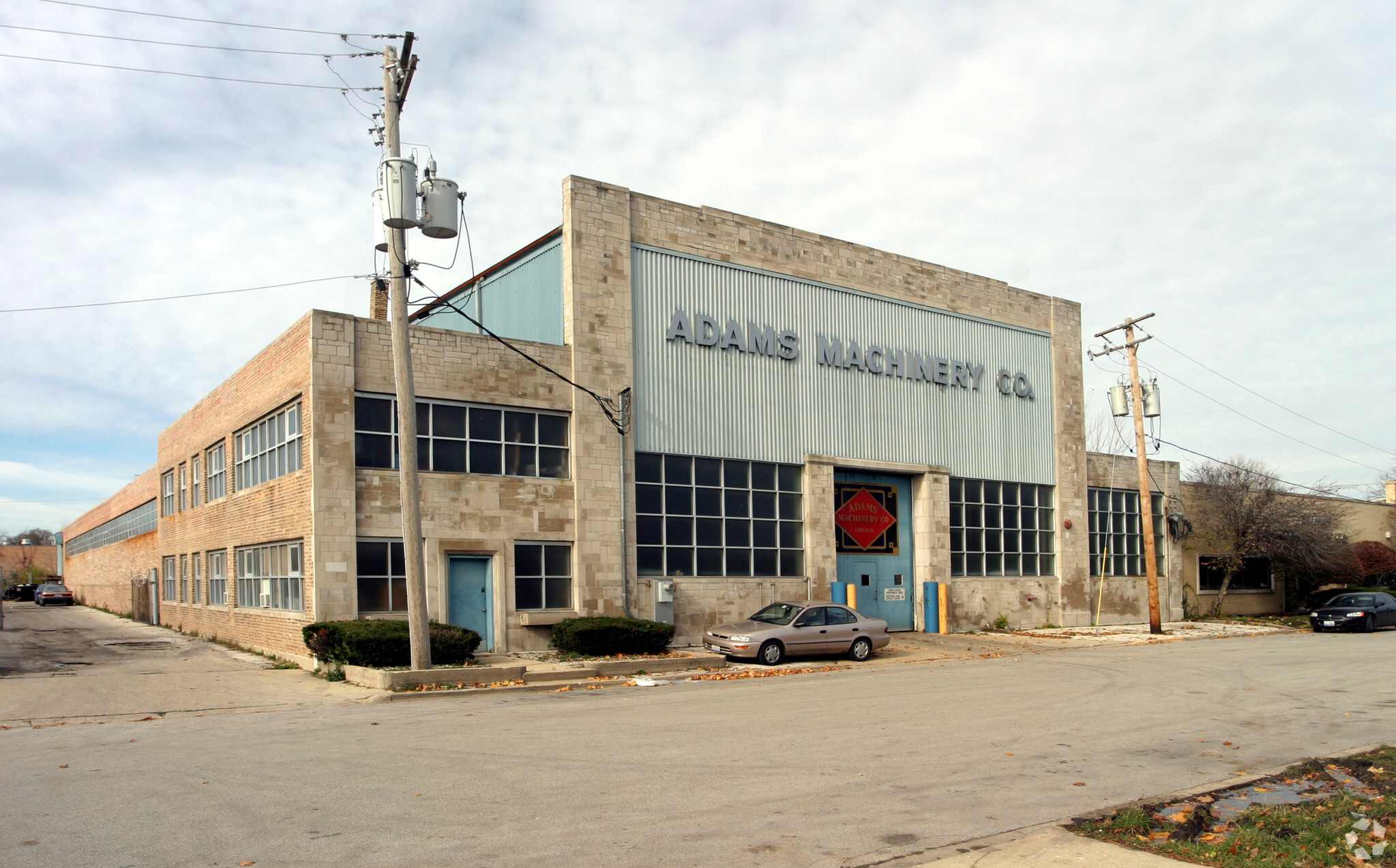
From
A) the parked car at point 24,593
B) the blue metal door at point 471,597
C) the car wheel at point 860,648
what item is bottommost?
the parked car at point 24,593

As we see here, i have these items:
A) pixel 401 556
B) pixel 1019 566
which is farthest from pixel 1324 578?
pixel 401 556

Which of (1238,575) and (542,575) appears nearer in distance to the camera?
(542,575)

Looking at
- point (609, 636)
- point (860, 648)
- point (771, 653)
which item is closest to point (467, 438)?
point (609, 636)

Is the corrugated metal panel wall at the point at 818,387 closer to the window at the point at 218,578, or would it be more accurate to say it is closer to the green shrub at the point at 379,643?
the green shrub at the point at 379,643

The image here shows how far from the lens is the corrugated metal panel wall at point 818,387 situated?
82.9 ft

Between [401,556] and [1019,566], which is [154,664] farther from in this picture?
[1019,566]

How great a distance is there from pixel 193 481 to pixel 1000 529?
81.7ft

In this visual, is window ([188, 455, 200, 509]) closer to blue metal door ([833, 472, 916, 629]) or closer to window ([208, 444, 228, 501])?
window ([208, 444, 228, 501])

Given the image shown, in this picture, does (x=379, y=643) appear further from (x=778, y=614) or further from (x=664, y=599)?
(x=778, y=614)

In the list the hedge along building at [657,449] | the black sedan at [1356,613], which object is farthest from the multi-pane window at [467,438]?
the black sedan at [1356,613]

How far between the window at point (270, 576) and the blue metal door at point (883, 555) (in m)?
14.1

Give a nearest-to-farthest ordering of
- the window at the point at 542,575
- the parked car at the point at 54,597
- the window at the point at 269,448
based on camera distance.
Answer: the window at the point at 269,448
the window at the point at 542,575
the parked car at the point at 54,597

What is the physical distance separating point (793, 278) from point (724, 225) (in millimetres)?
2607

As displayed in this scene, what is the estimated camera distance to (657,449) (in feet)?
81.3
